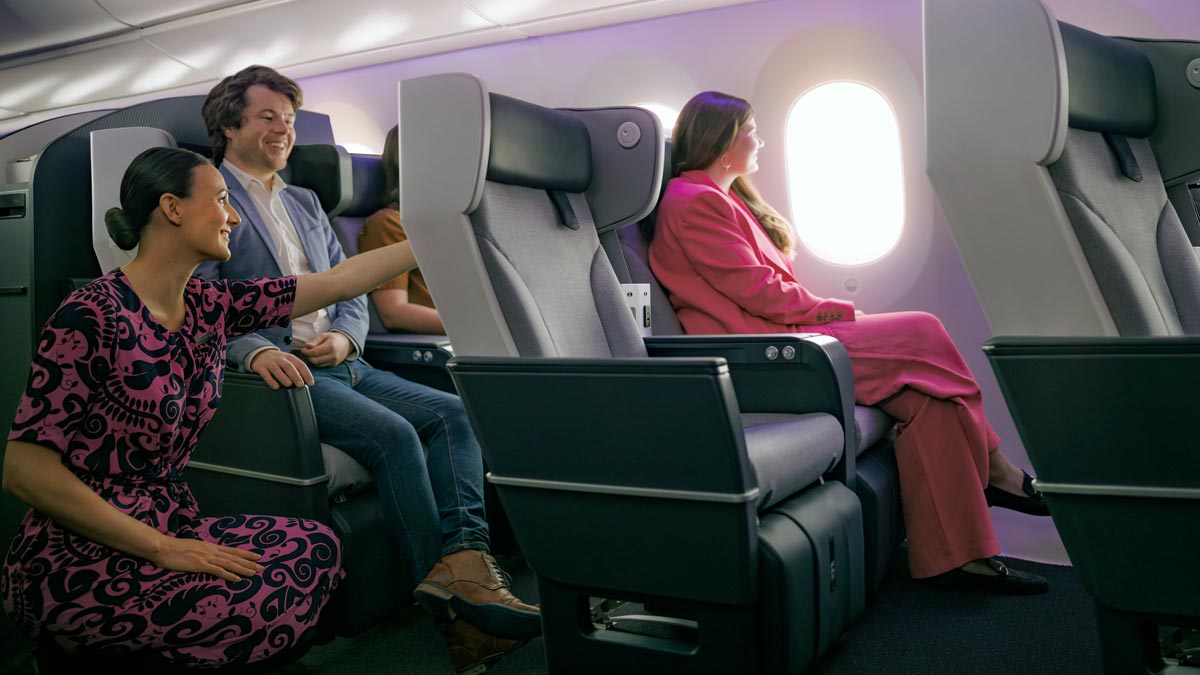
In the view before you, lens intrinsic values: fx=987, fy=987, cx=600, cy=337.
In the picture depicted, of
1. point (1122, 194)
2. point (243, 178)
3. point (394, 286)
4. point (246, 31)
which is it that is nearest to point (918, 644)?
point (1122, 194)

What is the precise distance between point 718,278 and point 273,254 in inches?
50.8

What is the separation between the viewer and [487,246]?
7.02ft

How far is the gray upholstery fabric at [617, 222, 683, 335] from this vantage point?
304cm

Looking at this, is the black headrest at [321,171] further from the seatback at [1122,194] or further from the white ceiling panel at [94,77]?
the white ceiling panel at [94,77]

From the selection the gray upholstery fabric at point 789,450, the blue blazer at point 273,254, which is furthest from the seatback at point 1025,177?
the blue blazer at point 273,254

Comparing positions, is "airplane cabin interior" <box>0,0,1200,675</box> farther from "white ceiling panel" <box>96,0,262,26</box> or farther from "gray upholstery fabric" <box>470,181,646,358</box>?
"white ceiling panel" <box>96,0,262,26</box>

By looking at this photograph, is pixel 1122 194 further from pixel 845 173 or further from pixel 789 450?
pixel 845 173

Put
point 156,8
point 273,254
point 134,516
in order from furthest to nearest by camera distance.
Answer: point 156,8 < point 273,254 < point 134,516

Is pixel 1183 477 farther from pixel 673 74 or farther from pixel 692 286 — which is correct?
pixel 673 74

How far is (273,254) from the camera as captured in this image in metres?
2.63

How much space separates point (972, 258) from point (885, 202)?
7.22ft

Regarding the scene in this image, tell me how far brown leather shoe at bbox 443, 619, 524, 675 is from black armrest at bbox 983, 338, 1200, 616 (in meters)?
1.26

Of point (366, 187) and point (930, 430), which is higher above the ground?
point (366, 187)

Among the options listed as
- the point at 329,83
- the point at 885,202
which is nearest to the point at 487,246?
the point at 885,202
